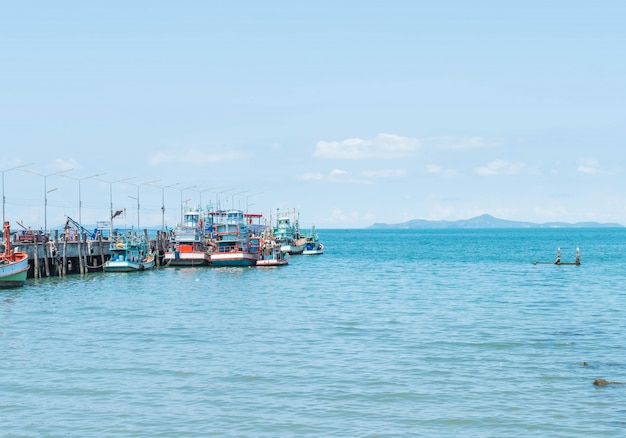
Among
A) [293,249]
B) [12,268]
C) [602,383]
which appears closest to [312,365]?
[602,383]

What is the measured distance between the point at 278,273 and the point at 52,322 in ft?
177

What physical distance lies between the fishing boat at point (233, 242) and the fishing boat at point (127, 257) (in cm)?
947

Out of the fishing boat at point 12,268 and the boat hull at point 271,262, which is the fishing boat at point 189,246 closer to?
the boat hull at point 271,262

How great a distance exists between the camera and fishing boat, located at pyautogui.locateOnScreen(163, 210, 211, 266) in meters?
110

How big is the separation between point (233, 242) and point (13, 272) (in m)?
41.7

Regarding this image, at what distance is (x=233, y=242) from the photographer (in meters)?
111

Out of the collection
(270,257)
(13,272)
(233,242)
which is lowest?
(270,257)

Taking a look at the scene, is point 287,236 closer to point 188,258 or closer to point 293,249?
point 293,249

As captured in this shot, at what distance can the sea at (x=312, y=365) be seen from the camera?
25891 mm

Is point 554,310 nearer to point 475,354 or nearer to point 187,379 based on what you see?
point 475,354

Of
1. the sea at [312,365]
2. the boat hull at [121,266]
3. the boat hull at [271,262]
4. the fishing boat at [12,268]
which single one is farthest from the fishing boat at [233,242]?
the sea at [312,365]

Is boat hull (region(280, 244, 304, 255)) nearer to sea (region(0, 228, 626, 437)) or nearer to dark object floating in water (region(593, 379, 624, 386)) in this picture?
sea (region(0, 228, 626, 437))

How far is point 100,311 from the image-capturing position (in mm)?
55906

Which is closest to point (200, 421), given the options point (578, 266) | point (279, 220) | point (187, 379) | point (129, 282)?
point (187, 379)
